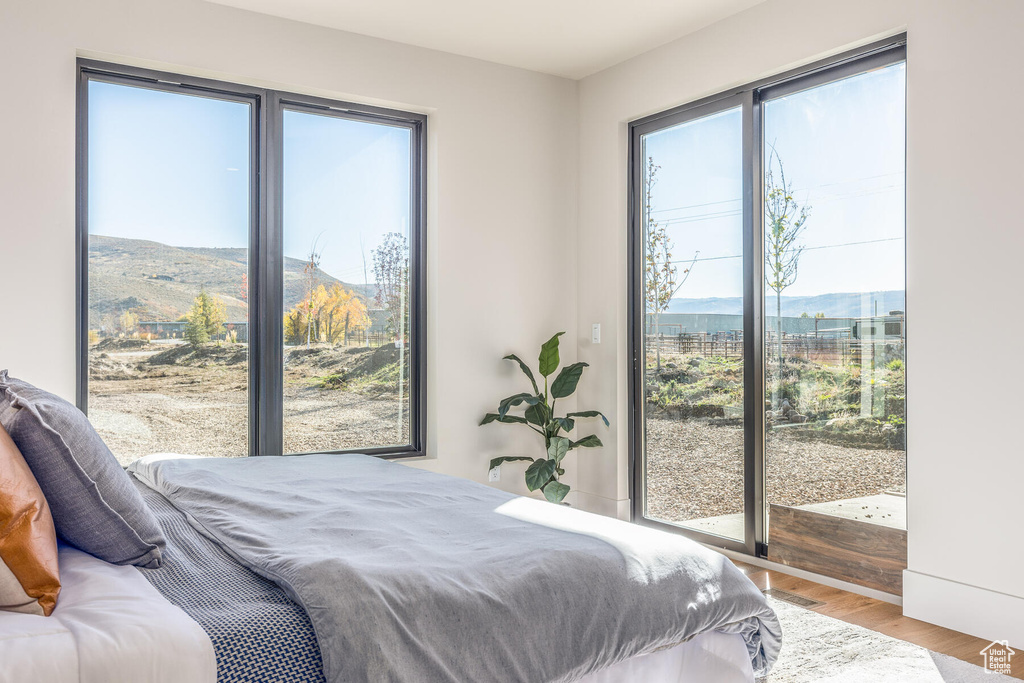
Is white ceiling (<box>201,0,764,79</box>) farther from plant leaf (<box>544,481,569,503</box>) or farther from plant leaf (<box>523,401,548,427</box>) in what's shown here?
plant leaf (<box>544,481,569,503</box>)

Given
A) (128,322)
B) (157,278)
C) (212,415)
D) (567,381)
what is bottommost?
(212,415)

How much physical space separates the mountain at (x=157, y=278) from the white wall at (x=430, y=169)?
7.6 inches

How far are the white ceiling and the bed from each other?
2465mm

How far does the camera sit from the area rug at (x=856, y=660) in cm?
225

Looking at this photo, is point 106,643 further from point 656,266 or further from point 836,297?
point 656,266

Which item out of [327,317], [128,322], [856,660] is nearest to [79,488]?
[128,322]

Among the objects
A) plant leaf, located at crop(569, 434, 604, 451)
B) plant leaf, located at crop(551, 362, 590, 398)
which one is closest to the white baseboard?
plant leaf, located at crop(569, 434, 604, 451)

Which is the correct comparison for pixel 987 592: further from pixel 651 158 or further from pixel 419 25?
pixel 419 25

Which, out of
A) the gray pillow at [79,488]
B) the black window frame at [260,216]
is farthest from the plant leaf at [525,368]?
the gray pillow at [79,488]

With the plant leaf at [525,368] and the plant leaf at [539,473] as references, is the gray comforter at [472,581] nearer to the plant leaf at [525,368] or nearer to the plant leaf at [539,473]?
the plant leaf at [539,473]

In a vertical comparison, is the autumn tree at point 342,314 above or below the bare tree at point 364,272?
below

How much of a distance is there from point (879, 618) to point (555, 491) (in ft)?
5.49

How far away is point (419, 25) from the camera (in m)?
3.70

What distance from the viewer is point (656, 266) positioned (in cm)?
414
